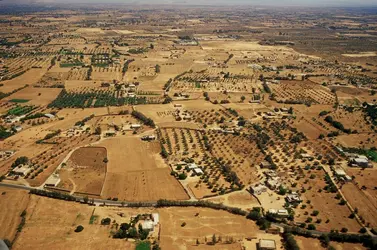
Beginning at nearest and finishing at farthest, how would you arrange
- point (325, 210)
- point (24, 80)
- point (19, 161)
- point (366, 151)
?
1. point (325, 210)
2. point (19, 161)
3. point (366, 151)
4. point (24, 80)

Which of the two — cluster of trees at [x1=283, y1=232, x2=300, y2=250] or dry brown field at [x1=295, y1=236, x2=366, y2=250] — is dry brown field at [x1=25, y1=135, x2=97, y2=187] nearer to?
cluster of trees at [x1=283, y1=232, x2=300, y2=250]

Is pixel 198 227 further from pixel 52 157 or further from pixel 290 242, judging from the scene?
pixel 52 157

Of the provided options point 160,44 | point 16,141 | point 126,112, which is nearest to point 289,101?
point 126,112

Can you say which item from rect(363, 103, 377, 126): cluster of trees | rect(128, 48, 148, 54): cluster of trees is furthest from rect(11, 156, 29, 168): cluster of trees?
rect(128, 48, 148, 54): cluster of trees

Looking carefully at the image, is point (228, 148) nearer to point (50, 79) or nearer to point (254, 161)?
point (254, 161)

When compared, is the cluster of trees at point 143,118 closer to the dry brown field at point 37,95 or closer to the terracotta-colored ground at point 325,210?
the dry brown field at point 37,95

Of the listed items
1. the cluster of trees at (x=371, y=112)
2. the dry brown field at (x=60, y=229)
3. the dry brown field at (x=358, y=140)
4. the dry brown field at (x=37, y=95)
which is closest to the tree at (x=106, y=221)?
the dry brown field at (x=60, y=229)

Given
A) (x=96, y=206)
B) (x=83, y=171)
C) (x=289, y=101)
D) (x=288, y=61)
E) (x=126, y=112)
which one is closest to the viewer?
(x=96, y=206)

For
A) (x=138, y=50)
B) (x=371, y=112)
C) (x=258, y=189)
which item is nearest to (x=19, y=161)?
(x=258, y=189)
